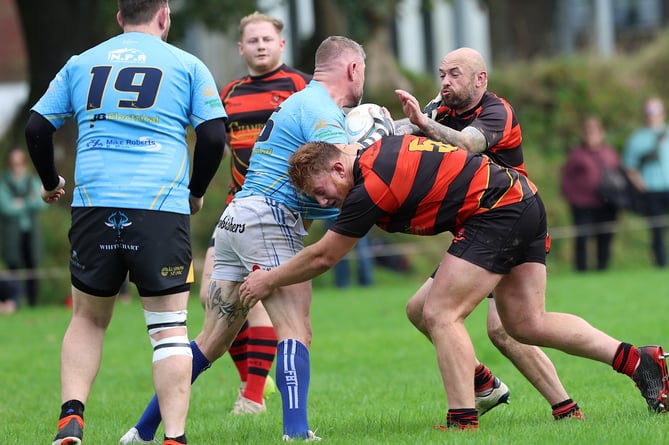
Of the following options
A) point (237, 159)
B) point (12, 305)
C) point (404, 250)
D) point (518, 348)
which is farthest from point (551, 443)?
point (404, 250)

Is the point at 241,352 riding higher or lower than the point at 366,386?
higher

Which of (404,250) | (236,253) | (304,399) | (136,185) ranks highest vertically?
(136,185)

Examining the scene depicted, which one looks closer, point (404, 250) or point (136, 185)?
point (136, 185)

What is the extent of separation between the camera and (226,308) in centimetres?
629

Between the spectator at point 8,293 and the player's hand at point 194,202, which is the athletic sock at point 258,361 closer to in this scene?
the player's hand at point 194,202

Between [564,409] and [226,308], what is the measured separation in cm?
192

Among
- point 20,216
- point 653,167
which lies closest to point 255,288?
point 20,216

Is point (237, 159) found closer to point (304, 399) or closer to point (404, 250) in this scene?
point (304, 399)

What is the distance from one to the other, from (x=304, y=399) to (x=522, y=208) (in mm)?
1458

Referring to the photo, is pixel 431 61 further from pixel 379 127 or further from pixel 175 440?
pixel 175 440

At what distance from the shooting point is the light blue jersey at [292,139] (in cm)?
596

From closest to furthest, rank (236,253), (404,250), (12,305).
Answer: (236,253), (12,305), (404,250)

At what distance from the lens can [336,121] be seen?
19.6 ft

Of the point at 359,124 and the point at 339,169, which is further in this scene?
the point at 359,124
